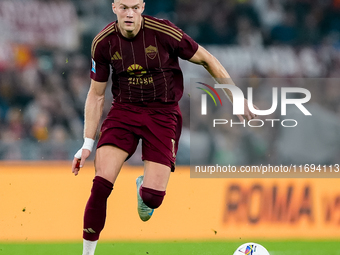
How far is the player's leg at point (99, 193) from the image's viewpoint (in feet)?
11.9

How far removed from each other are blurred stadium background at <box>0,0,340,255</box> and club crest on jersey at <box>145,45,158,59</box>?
187 centimetres

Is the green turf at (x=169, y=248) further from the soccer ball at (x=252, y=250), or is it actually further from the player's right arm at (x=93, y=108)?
the player's right arm at (x=93, y=108)

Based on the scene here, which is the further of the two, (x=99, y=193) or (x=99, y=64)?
(x=99, y=64)

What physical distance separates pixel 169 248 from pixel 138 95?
5.52 ft

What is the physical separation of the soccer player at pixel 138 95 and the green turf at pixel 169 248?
0.89 metres

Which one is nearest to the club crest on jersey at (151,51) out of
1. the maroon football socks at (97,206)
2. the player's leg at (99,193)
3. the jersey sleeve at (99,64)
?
the jersey sleeve at (99,64)

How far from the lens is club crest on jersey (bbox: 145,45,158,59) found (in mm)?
3826

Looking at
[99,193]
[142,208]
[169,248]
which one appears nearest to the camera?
[99,193]

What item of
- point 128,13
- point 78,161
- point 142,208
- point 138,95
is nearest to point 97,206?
point 78,161

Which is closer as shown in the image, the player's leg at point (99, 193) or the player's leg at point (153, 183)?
the player's leg at point (99, 193)

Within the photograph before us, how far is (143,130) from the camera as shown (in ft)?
13.0

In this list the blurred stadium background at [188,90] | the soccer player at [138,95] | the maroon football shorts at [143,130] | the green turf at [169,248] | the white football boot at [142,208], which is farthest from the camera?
the blurred stadium background at [188,90]

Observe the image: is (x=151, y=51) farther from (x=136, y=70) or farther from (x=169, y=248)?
(x=169, y=248)

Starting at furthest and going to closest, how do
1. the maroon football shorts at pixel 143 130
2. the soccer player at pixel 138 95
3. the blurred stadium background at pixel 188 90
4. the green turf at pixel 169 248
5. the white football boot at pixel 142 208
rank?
1. the blurred stadium background at pixel 188 90
2. the green turf at pixel 169 248
3. the white football boot at pixel 142 208
4. the maroon football shorts at pixel 143 130
5. the soccer player at pixel 138 95
